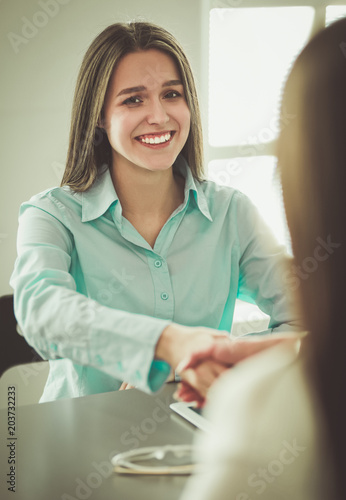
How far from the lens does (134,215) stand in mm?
1523

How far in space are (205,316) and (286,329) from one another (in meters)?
0.23

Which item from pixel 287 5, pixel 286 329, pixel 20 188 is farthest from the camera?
pixel 287 5

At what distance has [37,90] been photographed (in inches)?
87.9

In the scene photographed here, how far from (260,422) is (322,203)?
218 millimetres

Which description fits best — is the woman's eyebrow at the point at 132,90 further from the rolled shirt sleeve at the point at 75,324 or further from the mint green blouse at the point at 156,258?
the rolled shirt sleeve at the point at 75,324

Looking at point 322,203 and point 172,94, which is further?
point 172,94

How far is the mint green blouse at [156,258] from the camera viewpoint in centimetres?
136

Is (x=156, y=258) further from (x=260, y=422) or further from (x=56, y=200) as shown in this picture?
(x=260, y=422)

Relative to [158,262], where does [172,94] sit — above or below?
above

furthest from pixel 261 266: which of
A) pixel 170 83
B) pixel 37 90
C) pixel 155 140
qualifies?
pixel 37 90

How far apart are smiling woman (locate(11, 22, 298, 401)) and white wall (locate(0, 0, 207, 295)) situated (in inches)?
28.8

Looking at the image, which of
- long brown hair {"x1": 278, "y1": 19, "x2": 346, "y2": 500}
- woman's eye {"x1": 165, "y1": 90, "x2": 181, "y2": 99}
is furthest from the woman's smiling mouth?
long brown hair {"x1": 278, "y1": 19, "x2": 346, "y2": 500}

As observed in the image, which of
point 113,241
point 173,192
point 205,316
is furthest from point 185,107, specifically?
point 205,316

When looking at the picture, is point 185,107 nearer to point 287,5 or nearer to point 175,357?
point 175,357
